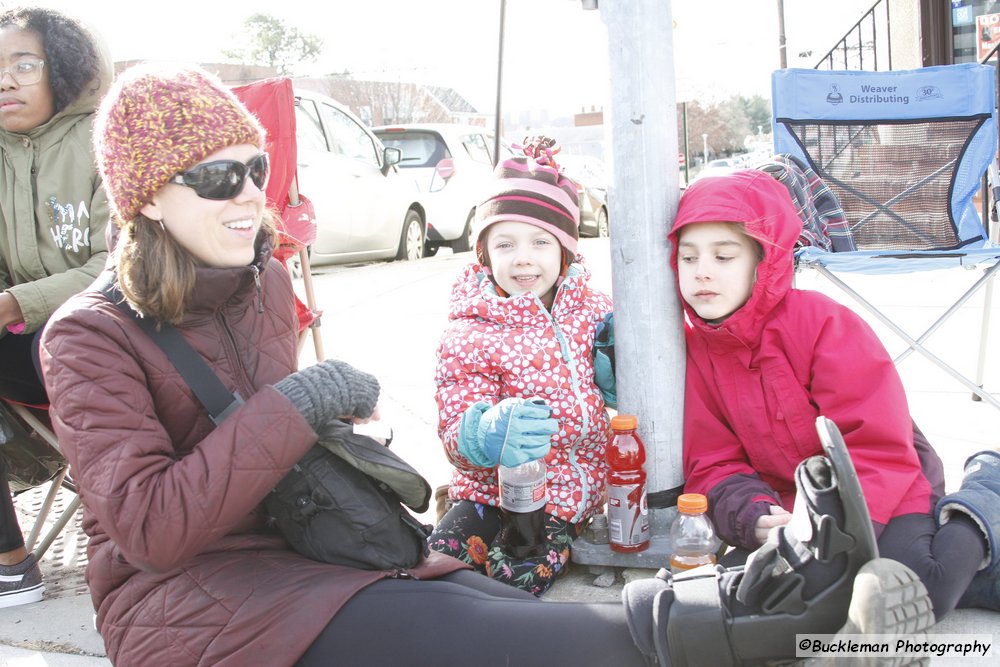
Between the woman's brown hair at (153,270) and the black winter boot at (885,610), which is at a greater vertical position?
the woman's brown hair at (153,270)

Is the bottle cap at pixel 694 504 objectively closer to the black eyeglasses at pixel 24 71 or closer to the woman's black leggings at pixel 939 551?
the woman's black leggings at pixel 939 551

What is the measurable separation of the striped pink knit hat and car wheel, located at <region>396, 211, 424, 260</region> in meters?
8.17

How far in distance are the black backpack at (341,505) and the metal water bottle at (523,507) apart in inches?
22.7

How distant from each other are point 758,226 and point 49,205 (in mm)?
2233

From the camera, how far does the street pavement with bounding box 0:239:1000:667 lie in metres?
2.49

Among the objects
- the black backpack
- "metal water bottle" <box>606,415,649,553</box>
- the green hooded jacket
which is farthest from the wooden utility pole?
the green hooded jacket

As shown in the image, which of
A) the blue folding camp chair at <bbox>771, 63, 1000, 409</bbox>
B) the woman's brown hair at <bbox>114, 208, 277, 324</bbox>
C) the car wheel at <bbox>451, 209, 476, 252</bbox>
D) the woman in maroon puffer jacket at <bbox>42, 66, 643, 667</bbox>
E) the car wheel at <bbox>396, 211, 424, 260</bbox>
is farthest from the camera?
the car wheel at <bbox>451, 209, 476, 252</bbox>

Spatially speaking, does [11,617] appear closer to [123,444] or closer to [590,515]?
[123,444]

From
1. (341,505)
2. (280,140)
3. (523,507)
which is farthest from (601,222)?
(341,505)

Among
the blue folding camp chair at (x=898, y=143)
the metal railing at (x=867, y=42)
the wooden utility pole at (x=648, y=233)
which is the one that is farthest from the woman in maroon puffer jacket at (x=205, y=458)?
the metal railing at (x=867, y=42)

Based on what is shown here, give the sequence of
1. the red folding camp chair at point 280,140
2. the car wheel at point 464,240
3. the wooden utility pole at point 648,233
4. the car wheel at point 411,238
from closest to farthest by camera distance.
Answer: the wooden utility pole at point 648,233
the red folding camp chair at point 280,140
the car wheel at point 411,238
the car wheel at point 464,240

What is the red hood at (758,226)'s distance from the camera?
2.34 metres

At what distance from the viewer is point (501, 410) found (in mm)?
2363

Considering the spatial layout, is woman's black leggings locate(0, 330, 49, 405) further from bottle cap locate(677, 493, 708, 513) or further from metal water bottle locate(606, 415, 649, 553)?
bottle cap locate(677, 493, 708, 513)
